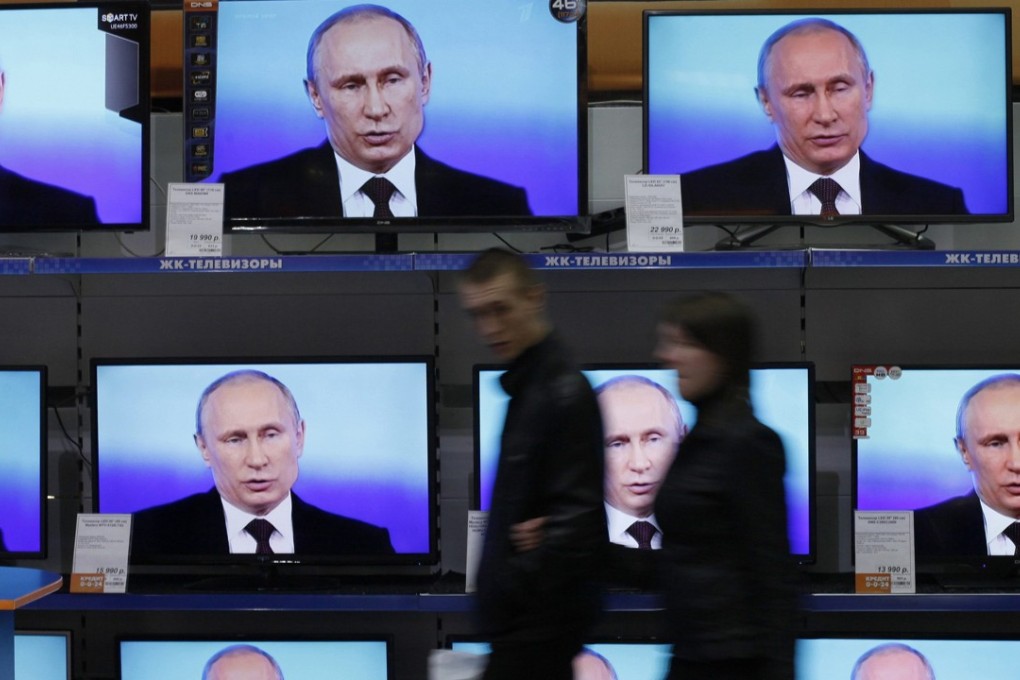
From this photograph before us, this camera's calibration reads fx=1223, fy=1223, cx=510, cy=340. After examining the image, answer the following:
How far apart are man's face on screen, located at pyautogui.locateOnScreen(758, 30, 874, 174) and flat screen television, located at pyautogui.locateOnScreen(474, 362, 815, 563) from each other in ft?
1.84

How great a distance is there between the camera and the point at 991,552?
3121mm

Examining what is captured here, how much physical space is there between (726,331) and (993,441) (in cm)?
148

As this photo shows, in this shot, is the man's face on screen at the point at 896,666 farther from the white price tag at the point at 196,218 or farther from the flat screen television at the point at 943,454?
the white price tag at the point at 196,218

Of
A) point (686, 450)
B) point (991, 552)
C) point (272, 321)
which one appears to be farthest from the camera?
point (272, 321)

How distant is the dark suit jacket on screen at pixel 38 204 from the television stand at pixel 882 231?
1693mm

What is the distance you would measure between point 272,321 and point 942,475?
1.88m

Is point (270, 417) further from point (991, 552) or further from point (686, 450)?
point (991, 552)

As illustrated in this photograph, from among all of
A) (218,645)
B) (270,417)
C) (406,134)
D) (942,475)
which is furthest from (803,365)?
(218,645)

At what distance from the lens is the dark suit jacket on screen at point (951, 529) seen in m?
3.12

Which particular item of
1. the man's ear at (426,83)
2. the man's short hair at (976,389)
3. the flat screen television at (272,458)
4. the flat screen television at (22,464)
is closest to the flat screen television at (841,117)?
the man's short hair at (976,389)

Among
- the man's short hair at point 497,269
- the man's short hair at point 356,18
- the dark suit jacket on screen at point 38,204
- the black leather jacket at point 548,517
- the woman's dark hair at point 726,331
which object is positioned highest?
the man's short hair at point 356,18

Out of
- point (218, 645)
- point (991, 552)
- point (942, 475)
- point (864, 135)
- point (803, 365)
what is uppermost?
point (864, 135)

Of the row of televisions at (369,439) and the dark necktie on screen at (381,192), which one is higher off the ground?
the dark necktie on screen at (381,192)

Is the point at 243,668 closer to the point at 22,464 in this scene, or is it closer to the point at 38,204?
the point at 22,464
